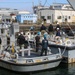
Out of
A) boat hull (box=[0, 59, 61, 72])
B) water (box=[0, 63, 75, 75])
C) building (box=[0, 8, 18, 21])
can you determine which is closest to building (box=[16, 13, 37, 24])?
building (box=[0, 8, 18, 21])

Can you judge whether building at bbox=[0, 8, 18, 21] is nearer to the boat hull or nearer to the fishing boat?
the fishing boat

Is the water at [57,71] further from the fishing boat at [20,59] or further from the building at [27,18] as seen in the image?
the building at [27,18]

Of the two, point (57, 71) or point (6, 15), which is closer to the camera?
point (57, 71)

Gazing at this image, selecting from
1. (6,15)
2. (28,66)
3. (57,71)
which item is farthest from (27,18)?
(28,66)

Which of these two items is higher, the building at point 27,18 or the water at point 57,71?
the building at point 27,18

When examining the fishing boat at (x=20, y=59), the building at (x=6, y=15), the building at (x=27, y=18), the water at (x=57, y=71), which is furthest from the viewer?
the building at (x=27, y=18)

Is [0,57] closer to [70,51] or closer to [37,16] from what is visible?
[70,51]

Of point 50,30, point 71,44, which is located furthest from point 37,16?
point 71,44

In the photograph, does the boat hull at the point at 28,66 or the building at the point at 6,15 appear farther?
the building at the point at 6,15

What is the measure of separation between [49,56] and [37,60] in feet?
2.62

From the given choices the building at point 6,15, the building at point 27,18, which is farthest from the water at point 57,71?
the building at point 27,18

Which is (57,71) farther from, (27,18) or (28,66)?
(27,18)

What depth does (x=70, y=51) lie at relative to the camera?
15469 millimetres

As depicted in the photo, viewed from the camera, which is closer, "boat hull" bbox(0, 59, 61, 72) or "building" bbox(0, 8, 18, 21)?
"boat hull" bbox(0, 59, 61, 72)
